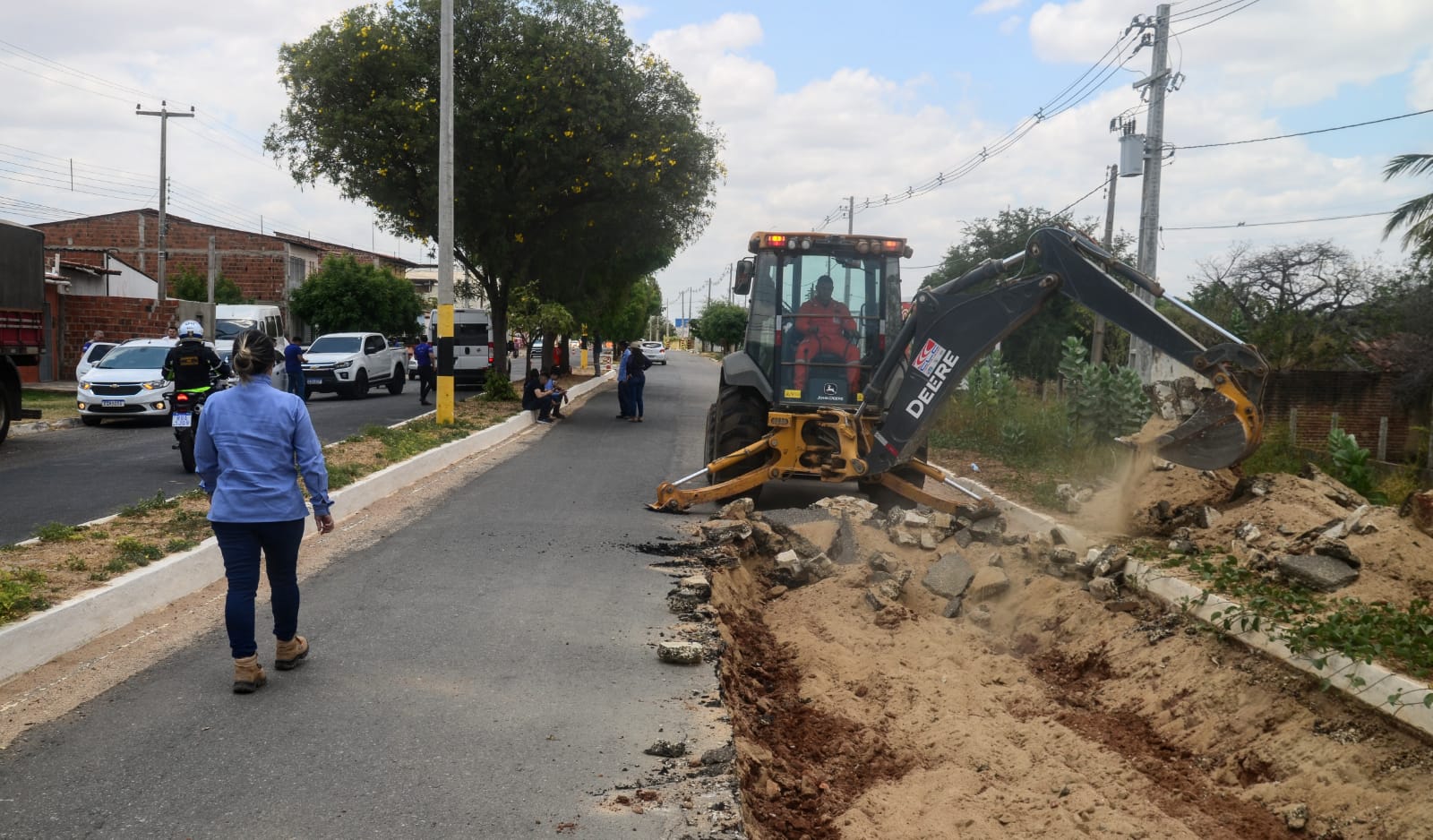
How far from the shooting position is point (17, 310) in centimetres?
1595

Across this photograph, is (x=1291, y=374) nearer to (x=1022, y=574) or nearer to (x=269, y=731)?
(x=1022, y=574)

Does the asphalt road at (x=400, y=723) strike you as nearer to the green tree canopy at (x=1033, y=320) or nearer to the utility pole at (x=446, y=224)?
the utility pole at (x=446, y=224)

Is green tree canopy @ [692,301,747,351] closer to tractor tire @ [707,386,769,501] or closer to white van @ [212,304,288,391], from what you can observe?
white van @ [212,304,288,391]

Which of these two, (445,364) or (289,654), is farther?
(445,364)

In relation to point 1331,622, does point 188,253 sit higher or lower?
higher

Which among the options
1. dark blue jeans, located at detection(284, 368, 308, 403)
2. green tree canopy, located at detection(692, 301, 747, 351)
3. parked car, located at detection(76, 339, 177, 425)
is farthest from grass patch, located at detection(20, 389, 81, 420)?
green tree canopy, located at detection(692, 301, 747, 351)

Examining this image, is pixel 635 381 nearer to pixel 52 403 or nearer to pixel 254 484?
pixel 52 403

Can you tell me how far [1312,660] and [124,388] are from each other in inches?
772

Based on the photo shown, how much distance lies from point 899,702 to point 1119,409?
32.3 ft

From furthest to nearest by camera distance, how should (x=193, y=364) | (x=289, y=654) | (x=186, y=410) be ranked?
(x=186, y=410), (x=193, y=364), (x=289, y=654)

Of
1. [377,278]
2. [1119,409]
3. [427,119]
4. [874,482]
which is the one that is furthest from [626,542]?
[377,278]

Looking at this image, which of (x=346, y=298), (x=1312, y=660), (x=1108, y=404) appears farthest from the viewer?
(x=346, y=298)

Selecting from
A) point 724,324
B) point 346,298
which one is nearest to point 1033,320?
point 346,298

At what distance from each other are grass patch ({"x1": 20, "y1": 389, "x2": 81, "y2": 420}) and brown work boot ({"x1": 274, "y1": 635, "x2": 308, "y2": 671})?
1650 centimetres
